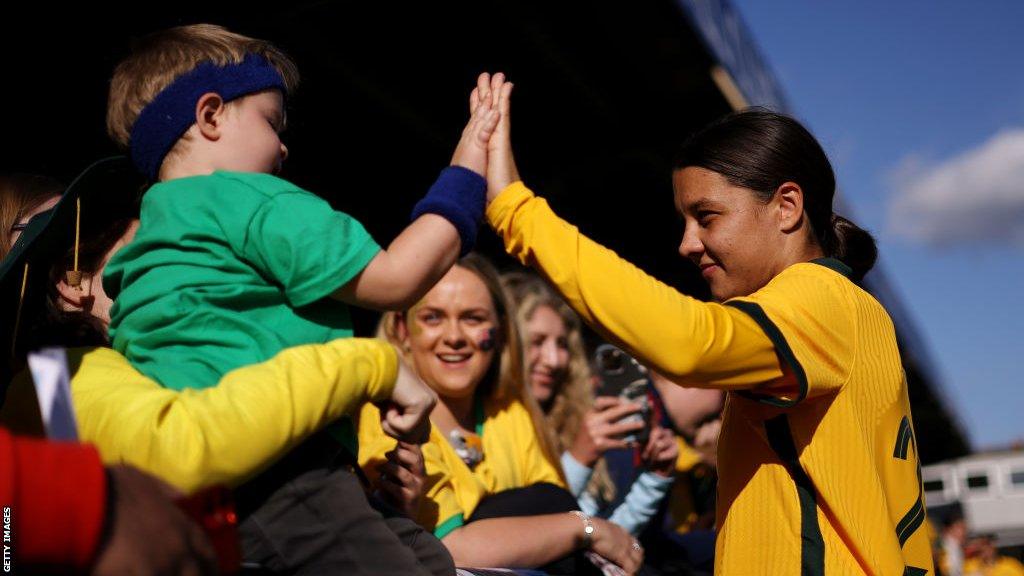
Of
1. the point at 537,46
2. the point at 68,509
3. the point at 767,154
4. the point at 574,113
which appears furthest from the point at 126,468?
the point at 574,113

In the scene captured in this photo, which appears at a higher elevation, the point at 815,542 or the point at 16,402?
the point at 16,402

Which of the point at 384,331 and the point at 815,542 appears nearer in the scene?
the point at 815,542

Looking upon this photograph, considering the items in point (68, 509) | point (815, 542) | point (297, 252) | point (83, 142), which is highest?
point (83, 142)

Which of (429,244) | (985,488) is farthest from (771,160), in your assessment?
(985,488)

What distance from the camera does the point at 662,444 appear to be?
3822mm

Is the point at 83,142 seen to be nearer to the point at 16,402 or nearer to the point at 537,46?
the point at 537,46

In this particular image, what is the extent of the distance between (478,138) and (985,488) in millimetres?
60193

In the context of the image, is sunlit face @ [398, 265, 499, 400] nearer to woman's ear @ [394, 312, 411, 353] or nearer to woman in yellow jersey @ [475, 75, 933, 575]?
woman's ear @ [394, 312, 411, 353]

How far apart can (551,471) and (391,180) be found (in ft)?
15.0

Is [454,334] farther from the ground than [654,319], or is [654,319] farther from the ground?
[454,334]

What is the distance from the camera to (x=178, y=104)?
2000mm

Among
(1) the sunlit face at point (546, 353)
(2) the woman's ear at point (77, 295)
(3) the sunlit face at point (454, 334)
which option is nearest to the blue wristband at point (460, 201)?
(2) the woman's ear at point (77, 295)

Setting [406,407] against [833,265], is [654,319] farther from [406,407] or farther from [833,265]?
[833,265]

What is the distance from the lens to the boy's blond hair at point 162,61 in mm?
2053
